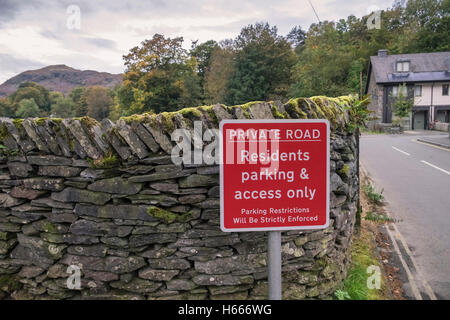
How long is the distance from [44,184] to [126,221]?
964mm

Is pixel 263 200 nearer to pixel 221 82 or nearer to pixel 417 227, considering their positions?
pixel 417 227

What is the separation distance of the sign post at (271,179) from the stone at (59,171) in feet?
6.14

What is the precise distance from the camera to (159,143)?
306cm

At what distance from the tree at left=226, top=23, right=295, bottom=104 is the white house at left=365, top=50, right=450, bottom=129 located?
38.0 feet

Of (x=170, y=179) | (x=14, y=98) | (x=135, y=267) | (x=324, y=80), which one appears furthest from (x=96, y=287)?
(x=14, y=98)

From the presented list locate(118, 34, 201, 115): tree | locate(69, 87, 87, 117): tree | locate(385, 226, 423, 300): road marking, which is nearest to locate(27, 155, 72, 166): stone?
locate(385, 226, 423, 300): road marking

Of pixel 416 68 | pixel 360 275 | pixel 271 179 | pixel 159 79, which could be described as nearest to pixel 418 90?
pixel 416 68

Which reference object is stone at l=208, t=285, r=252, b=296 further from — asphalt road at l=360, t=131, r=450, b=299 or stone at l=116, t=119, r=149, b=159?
asphalt road at l=360, t=131, r=450, b=299

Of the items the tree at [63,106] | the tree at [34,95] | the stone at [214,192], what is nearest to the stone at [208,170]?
the stone at [214,192]

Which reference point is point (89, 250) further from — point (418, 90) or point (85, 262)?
point (418, 90)

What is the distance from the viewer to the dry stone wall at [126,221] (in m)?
3.12

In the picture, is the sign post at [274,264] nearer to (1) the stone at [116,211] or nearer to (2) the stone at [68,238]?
(1) the stone at [116,211]

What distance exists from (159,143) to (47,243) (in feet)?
5.30

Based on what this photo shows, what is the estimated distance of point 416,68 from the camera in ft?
127
